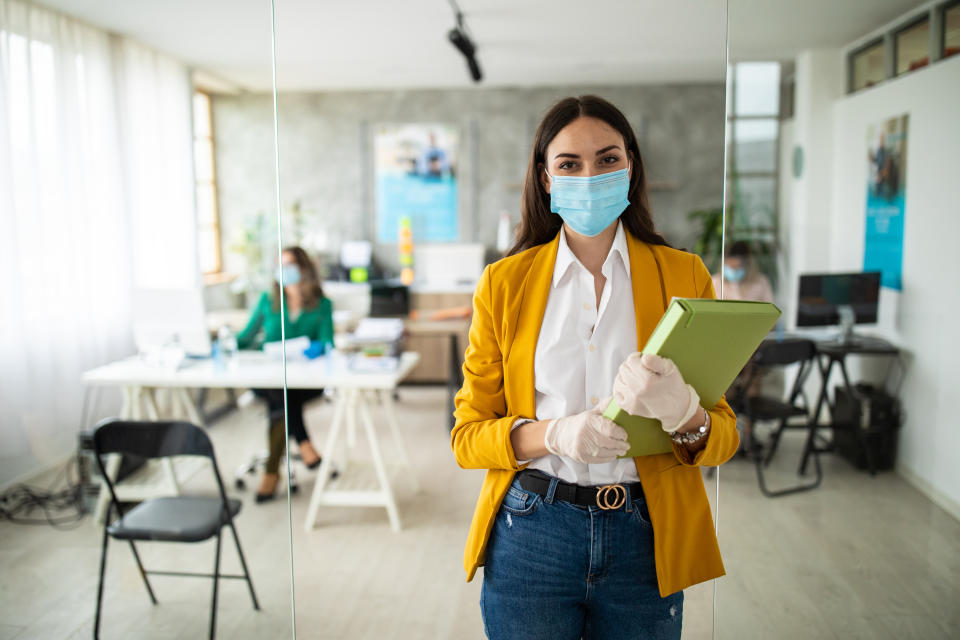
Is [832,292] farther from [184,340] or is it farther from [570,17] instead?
[184,340]

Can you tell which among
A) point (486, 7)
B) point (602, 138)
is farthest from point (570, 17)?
point (602, 138)

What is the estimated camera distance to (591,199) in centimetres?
113

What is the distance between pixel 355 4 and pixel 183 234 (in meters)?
1.08

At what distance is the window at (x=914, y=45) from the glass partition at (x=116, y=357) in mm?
2040

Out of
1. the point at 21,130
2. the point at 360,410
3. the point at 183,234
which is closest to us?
the point at 21,130

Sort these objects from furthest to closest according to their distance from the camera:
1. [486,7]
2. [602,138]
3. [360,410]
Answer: [360,410], [486,7], [602,138]

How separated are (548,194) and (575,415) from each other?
0.41m

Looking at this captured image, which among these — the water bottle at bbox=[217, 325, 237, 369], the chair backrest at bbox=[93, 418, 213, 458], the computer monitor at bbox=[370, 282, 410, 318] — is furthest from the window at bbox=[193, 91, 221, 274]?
the computer monitor at bbox=[370, 282, 410, 318]

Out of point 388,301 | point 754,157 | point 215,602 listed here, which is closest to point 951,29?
point 754,157

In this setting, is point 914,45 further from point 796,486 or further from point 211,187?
point 211,187

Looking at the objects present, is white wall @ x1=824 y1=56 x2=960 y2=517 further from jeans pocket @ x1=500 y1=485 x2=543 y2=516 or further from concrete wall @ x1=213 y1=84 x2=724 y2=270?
concrete wall @ x1=213 y1=84 x2=724 y2=270

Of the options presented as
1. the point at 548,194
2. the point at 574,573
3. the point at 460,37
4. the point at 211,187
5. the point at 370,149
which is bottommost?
the point at 574,573

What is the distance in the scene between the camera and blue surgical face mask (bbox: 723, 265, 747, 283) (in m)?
2.56

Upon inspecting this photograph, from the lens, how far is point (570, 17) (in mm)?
2332
